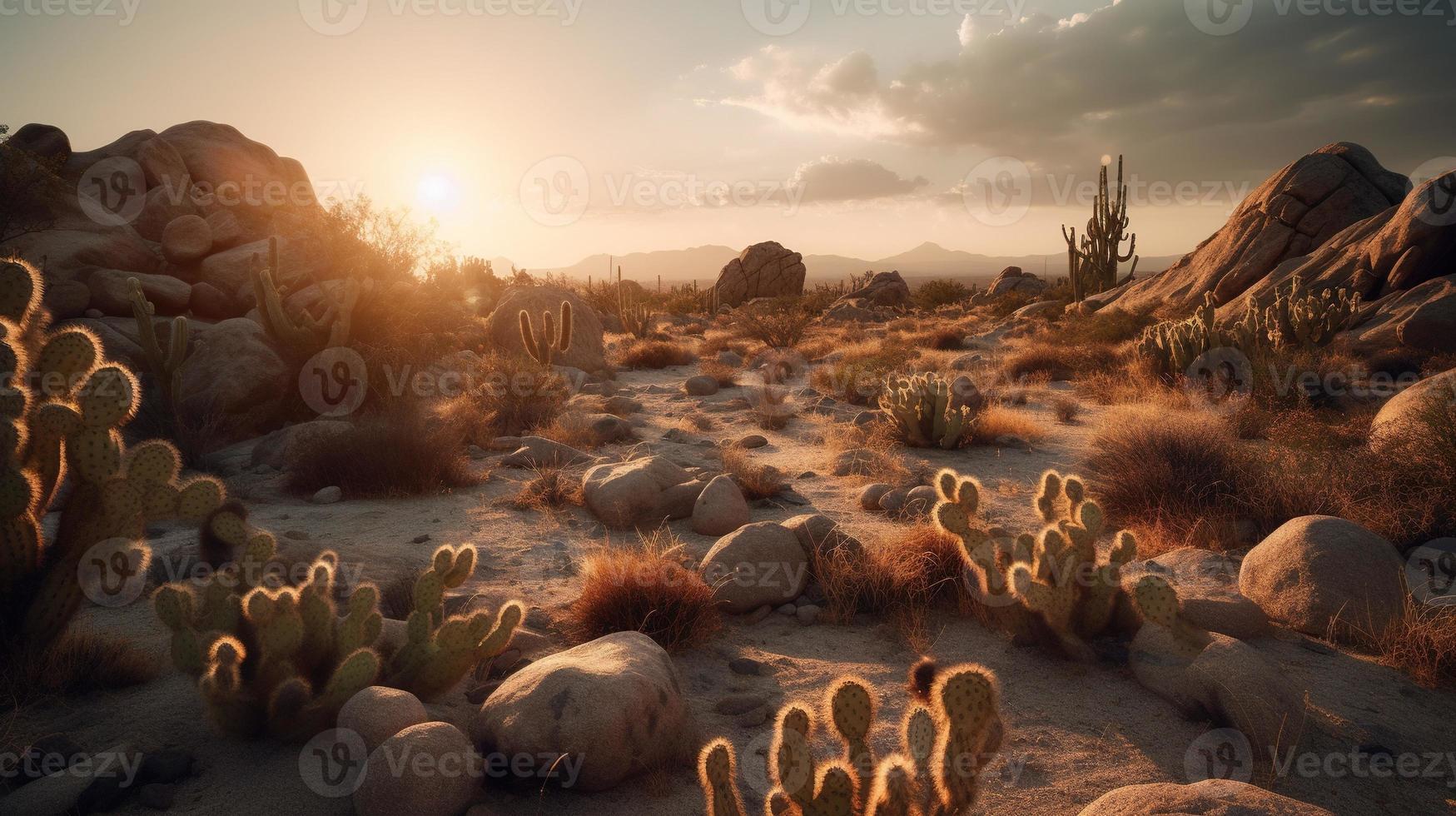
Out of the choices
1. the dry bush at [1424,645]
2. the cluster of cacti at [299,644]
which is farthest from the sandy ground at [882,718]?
the cluster of cacti at [299,644]

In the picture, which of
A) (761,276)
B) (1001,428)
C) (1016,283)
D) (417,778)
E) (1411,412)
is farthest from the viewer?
(761,276)

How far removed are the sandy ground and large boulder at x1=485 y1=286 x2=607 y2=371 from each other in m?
9.42

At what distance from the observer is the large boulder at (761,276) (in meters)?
41.4

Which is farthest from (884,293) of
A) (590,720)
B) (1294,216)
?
(590,720)

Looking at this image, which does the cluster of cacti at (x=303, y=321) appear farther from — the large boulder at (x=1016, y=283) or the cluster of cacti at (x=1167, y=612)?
the large boulder at (x=1016, y=283)

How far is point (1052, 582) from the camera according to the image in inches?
156

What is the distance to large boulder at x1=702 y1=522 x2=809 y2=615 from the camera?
15.5ft

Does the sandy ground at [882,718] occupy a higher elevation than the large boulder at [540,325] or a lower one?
lower

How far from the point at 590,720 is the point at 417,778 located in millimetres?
651

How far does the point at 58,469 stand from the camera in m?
3.38

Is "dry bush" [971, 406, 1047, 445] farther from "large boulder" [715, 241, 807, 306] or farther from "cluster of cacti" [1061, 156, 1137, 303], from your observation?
"large boulder" [715, 241, 807, 306]

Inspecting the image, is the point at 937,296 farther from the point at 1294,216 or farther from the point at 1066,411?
the point at 1066,411

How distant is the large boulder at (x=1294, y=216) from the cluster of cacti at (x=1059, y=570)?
50.7 feet

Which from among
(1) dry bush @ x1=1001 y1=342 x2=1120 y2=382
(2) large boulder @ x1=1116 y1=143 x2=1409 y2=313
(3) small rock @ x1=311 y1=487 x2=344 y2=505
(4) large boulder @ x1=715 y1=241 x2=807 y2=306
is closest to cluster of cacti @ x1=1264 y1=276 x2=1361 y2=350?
(1) dry bush @ x1=1001 y1=342 x2=1120 y2=382
